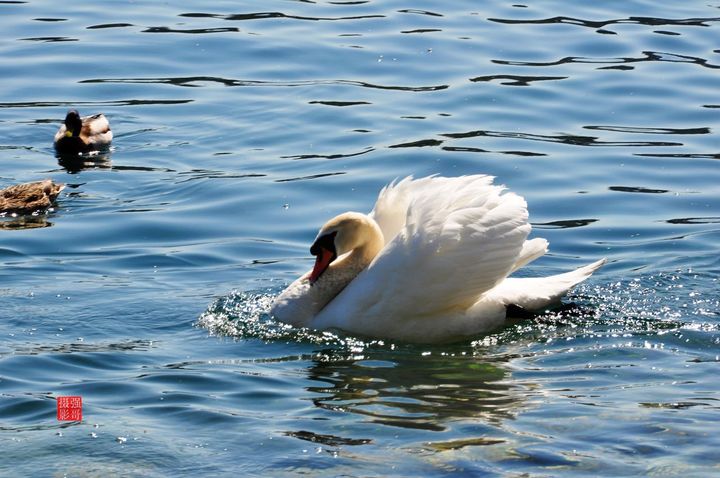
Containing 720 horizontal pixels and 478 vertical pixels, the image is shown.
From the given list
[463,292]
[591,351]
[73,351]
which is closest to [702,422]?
[591,351]

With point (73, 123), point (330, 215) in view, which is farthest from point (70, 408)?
point (73, 123)

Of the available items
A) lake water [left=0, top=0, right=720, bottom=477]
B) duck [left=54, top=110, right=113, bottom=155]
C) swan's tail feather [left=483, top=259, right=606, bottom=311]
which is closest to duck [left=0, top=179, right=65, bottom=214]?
lake water [left=0, top=0, right=720, bottom=477]

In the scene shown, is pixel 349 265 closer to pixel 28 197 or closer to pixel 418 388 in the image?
pixel 418 388

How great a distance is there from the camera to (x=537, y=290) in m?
10.6

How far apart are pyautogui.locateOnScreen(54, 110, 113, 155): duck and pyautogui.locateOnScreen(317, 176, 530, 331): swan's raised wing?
623cm

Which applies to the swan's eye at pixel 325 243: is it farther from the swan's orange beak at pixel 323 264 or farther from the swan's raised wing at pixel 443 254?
the swan's raised wing at pixel 443 254

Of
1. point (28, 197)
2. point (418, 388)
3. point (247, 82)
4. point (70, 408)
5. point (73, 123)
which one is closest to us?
point (70, 408)

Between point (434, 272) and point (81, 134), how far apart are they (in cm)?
693

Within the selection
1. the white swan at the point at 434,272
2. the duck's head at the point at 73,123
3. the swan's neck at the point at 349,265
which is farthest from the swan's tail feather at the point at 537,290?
the duck's head at the point at 73,123

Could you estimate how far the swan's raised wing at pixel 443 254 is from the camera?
32.7 feet

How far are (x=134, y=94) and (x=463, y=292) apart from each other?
9104 millimetres

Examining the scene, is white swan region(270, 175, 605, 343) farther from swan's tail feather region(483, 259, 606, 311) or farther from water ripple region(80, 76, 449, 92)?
water ripple region(80, 76, 449, 92)

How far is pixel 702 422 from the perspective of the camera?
8.34 metres

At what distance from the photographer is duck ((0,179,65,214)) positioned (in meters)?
13.6
